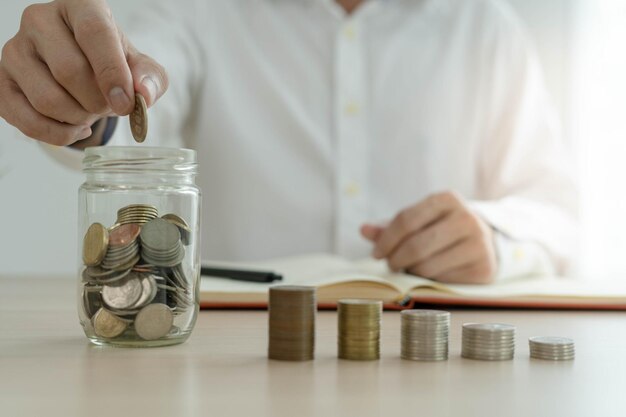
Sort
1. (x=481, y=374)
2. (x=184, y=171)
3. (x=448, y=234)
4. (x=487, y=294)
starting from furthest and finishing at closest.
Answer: (x=448, y=234) < (x=487, y=294) < (x=184, y=171) < (x=481, y=374)

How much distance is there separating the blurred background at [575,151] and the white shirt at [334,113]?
3.05 feet

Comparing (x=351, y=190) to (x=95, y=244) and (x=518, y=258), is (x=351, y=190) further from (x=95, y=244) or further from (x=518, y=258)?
(x=95, y=244)

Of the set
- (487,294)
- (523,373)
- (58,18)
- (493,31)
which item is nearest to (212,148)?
(493,31)

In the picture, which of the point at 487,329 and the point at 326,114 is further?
the point at 326,114

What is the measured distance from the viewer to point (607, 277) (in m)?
2.94

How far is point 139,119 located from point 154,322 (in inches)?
7.8

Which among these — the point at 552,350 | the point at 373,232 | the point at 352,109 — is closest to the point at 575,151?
the point at 352,109

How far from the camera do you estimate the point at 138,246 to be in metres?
0.72

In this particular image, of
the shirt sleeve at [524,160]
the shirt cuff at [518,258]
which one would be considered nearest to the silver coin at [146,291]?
the shirt cuff at [518,258]

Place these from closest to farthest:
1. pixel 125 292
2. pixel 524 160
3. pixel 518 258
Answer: pixel 125 292 < pixel 518 258 < pixel 524 160

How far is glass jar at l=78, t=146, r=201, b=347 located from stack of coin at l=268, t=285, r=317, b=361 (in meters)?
0.11

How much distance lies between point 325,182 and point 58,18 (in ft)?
4.13

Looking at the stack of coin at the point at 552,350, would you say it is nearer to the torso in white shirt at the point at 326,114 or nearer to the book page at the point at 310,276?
the book page at the point at 310,276

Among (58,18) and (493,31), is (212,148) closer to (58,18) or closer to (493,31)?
(493,31)
